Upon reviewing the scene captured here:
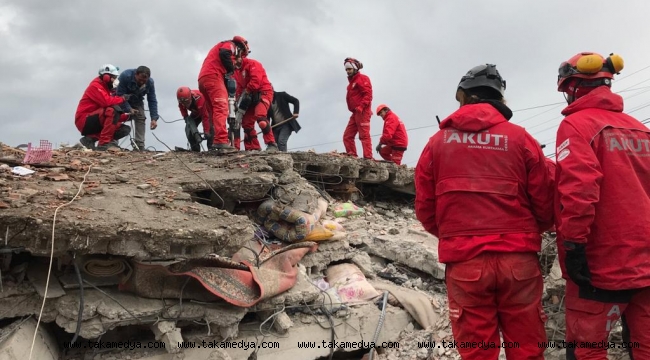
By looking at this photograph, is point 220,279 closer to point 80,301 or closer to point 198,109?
point 80,301

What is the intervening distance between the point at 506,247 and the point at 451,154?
63 centimetres

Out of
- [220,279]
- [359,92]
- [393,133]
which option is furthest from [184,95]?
[220,279]

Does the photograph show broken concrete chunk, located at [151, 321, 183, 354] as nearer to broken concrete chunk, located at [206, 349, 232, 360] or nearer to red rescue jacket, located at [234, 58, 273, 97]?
broken concrete chunk, located at [206, 349, 232, 360]

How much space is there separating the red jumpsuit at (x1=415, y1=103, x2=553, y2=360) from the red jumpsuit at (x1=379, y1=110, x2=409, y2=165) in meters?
7.30

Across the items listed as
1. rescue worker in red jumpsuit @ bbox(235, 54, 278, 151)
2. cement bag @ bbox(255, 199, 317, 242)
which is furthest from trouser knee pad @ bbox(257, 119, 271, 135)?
cement bag @ bbox(255, 199, 317, 242)

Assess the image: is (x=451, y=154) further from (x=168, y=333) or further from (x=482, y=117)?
(x=168, y=333)

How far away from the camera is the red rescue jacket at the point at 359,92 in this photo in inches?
379

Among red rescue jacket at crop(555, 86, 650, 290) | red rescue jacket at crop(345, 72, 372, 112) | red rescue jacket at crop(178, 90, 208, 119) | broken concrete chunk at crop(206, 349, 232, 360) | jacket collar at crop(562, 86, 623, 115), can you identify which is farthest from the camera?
red rescue jacket at crop(345, 72, 372, 112)

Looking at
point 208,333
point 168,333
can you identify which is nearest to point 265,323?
point 208,333

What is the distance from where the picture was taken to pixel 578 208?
2.46 m

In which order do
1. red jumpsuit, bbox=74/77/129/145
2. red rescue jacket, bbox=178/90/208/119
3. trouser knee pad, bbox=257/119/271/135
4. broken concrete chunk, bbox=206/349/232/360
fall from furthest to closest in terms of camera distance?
red rescue jacket, bbox=178/90/208/119 < trouser knee pad, bbox=257/119/271/135 < red jumpsuit, bbox=74/77/129/145 < broken concrete chunk, bbox=206/349/232/360

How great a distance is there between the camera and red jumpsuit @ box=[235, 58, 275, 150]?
7.71 meters

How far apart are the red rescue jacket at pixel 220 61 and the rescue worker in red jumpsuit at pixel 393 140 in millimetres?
4382

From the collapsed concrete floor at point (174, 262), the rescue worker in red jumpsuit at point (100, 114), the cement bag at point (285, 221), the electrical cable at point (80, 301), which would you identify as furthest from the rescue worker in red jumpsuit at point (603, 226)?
the rescue worker in red jumpsuit at point (100, 114)
